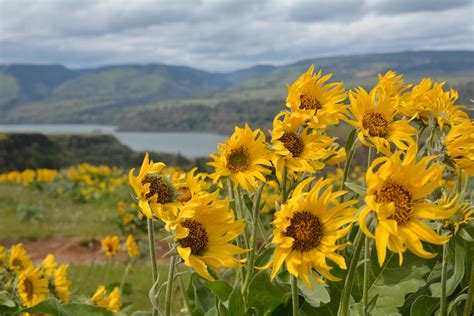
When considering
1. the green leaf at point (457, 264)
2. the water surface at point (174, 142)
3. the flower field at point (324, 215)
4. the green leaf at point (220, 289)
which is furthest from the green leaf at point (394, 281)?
the water surface at point (174, 142)

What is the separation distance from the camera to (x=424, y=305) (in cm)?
193

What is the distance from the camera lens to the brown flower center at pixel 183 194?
188 centimetres

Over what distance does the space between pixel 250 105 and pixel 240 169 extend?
134899mm

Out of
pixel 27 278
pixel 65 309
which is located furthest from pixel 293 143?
pixel 27 278

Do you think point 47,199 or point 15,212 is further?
point 47,199

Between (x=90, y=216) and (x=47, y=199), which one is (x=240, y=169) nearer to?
(x=90, y=216)

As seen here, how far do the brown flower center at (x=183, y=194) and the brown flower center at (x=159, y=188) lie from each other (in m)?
0.05

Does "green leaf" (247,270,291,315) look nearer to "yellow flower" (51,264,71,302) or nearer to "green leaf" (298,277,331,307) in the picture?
"green leaf" (298,277,331,307)

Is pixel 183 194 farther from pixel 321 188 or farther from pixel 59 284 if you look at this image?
pixel 59 284

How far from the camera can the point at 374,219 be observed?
4.14 feet

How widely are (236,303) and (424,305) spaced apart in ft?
2.34

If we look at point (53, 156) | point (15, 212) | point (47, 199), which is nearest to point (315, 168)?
point (15, 212)

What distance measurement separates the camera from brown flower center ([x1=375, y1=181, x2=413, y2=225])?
129 cm

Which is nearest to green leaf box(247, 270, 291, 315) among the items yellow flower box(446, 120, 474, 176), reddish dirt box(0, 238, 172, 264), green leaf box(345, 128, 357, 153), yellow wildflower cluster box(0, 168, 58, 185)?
green leaf box(345, 128, 357, 153)
